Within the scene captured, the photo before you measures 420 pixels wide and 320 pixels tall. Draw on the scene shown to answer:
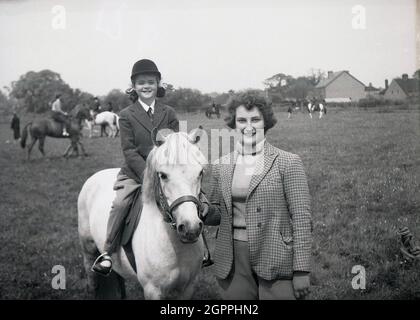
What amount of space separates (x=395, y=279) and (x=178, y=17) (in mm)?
3627

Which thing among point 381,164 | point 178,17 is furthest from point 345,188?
point 178,17

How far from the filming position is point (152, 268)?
9.50ft

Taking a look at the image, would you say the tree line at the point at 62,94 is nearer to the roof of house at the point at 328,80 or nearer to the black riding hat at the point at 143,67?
the black riding hat at the point at 143,67

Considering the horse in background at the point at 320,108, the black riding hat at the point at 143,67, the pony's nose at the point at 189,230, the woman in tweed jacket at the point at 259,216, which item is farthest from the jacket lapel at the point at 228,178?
the horse in background at the point at 320,108

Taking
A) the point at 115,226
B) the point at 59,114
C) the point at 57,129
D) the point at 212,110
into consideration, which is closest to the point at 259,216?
the point at 115,226

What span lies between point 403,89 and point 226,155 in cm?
313

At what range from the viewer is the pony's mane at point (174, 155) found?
8.34ft

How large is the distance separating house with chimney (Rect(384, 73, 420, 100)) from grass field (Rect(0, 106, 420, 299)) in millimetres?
184

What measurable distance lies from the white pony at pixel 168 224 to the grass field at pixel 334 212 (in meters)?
1.16

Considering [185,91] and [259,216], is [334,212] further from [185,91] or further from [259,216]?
[259,216]

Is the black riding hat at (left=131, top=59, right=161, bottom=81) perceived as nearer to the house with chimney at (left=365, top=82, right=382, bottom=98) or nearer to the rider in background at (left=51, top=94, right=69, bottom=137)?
the house with chimney at (left=365, top=82, right=382, bottom=98)

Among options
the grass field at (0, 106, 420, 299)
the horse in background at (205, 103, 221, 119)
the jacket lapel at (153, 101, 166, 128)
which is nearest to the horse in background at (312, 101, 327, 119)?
the grass field at (0, 106, 420, 299)

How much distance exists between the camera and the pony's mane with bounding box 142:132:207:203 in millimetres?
2543

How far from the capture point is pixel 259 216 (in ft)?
8.59
